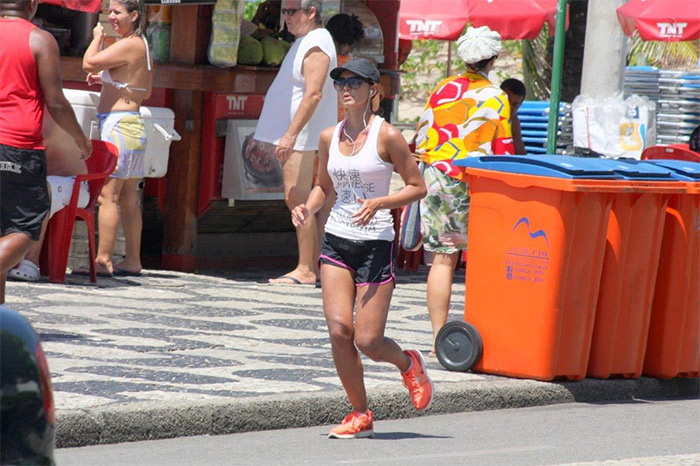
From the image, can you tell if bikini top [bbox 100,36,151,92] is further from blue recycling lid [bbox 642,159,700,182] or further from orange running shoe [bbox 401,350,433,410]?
orange running shoe [bbox 401,350,433,410]

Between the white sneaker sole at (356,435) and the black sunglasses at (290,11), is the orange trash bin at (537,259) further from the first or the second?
the black sunglasses at (290,11)

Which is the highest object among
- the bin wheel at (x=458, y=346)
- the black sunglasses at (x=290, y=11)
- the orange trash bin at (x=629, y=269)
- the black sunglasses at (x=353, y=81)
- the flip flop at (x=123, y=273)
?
the black sunglasses at (x=290, y=11)

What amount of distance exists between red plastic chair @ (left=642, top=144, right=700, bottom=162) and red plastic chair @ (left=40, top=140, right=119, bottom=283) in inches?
208

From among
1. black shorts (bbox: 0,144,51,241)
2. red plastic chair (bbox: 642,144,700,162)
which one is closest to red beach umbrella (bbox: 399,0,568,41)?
red plastic chair (bbox: 642,144,700,162)

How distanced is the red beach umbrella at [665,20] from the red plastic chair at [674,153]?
303 cm

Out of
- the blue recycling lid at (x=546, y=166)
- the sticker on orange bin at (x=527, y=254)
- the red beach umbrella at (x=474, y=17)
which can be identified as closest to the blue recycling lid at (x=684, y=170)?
the blue recycling lid at (x=546, y=166)

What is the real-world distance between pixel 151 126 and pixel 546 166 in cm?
408

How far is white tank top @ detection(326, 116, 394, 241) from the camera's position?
21.3 feet

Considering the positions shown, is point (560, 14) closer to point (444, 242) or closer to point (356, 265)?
point (444, 242)

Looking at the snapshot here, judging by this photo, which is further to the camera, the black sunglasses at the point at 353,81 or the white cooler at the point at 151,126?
the white cooler at the point at 151,126

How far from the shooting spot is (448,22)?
1767cm

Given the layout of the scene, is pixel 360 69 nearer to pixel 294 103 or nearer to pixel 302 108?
pixel 302 108

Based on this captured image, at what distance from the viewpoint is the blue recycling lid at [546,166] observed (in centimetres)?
750

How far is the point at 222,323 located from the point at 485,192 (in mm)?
2113
